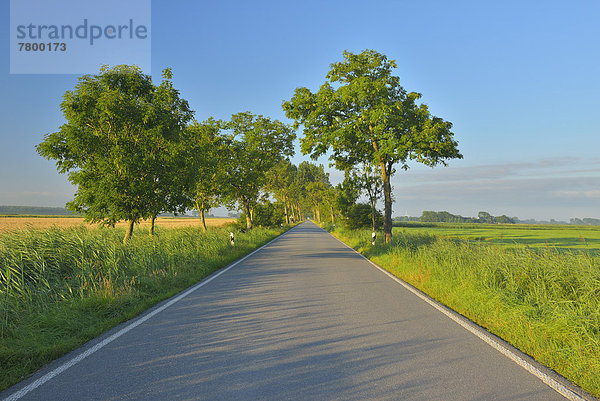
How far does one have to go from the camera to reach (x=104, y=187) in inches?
532

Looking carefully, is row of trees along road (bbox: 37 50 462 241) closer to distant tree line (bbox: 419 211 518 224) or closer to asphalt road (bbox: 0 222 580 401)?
asphalt road (bbox: 0 222 580 401)

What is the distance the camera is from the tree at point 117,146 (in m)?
13.6

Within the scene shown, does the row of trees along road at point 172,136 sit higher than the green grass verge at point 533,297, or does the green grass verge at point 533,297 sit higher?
the row of trees along road at point 172,136

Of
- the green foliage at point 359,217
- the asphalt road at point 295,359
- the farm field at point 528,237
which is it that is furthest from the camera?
the green foliage at point 359,217

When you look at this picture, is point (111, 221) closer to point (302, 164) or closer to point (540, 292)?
point (540, 292)

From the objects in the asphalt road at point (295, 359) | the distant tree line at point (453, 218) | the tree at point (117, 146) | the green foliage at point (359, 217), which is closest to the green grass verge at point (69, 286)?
the asphalt road at point (295, 359)

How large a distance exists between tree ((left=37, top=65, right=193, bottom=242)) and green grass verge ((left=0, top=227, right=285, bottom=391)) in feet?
6.95

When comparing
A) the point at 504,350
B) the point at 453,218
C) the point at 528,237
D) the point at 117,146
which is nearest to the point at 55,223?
the point at 117,146

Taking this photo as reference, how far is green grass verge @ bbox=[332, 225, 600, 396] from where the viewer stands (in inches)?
170

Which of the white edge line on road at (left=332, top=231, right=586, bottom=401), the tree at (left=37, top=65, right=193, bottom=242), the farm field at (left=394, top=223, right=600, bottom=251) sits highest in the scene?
the tree at (left=37, top=65, right=193, bottom=242)

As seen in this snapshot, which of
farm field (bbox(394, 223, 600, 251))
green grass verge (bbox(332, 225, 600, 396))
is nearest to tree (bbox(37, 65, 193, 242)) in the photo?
green grass verge (bbox(332, 225, 600, 396))

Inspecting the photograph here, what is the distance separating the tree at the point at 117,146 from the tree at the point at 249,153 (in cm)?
1488

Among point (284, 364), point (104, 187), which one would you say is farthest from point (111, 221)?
point (284, 364)

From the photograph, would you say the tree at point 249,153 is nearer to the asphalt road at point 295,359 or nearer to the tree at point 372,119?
the tree at point 372,119
